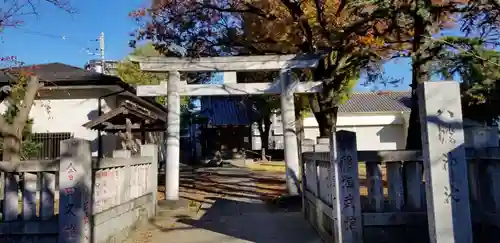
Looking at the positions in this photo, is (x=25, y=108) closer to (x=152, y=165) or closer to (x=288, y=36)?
(x=152, y=165)

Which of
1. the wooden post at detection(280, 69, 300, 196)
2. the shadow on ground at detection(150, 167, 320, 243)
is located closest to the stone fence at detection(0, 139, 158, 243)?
Answer: the shadow on ground at detection(150, 167, 320, 243)

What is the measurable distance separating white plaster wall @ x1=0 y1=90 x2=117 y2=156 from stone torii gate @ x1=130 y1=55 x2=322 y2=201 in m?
3.59

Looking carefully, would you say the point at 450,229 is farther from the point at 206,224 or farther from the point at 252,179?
the point at 252,179

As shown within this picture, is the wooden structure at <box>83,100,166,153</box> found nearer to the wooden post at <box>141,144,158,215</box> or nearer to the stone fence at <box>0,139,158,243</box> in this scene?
the wooden post at <box>141,144,158,215</box>

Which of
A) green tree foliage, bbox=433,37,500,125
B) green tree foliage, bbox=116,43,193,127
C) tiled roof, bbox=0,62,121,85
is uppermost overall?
green tree foliage, bbox=116,43,193,127

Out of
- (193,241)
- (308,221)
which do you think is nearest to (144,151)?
(193,241)

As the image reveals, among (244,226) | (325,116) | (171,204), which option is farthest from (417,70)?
(171,204)

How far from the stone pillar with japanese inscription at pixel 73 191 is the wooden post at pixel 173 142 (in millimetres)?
6520

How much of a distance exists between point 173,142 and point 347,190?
7.82 metres

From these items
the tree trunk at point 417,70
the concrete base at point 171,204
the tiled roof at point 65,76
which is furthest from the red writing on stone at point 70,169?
the tiled roof at point 65,76

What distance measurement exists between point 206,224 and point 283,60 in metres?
5.93

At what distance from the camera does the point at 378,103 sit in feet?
119

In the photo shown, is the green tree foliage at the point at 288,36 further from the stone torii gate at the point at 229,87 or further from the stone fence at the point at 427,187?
the stone fence at the point at 427,187

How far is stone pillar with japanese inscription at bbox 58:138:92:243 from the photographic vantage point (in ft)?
19.4
